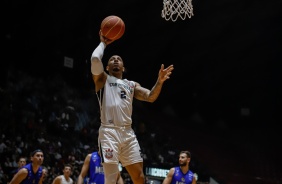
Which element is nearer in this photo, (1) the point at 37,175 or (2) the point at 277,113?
(1) the point at 37,175

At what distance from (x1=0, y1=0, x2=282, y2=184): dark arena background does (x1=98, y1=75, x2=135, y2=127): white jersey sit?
25.2 ft

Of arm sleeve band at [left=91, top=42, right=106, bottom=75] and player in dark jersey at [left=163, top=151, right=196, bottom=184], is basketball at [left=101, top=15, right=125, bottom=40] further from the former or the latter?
player in dark jersey at [left=163, top=151, right=196, bottom=184]

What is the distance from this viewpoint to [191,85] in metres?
21.2

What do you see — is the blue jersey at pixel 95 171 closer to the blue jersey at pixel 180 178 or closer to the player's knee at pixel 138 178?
the blue jersey at pixel 180 178

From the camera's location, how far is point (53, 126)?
14.7 metres

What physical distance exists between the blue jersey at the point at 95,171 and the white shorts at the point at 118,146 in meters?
2.31

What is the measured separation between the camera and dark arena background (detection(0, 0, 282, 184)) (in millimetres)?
14547

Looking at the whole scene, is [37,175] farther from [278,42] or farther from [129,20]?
[278,42]

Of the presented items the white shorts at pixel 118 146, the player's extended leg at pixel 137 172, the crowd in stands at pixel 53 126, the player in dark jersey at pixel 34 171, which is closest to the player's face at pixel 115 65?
the white shorts at pixel 118 146

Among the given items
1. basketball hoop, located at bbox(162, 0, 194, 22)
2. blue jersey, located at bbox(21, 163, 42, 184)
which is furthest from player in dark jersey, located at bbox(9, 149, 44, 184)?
basketball hoop, located at bbox(162, 0, 194, 22)

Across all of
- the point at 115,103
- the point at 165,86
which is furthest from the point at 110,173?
the point at 165,86

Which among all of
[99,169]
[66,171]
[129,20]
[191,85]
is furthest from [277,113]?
[99,169]

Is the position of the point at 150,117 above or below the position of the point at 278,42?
below

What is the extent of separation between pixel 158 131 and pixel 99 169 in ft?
41.7
